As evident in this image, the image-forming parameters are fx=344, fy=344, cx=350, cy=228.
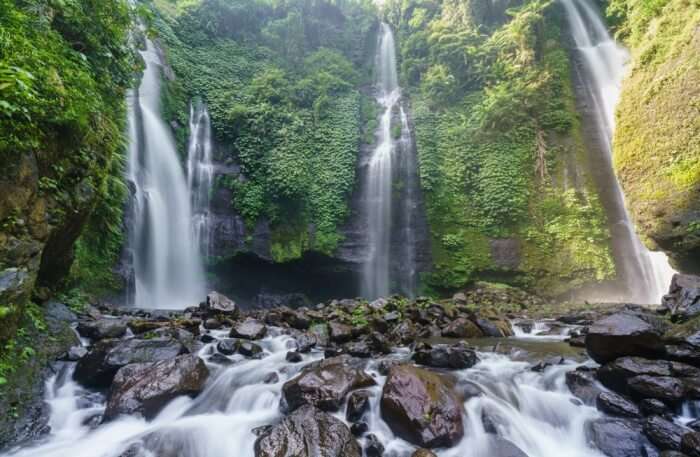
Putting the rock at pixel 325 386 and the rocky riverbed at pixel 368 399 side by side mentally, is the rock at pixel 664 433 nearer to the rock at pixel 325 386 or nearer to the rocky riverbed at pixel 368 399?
the rocky riverbed at pixel 368 399

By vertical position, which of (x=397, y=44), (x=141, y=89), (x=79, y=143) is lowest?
(x=79, y=143)

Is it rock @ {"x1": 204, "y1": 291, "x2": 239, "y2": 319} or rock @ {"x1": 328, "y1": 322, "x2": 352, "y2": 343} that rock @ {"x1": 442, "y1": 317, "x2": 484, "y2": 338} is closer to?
rock @ {"x1": 328, "y1": 322, "x2": 352, "y2": 343}

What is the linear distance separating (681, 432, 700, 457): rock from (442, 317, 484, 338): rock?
410 centimetres

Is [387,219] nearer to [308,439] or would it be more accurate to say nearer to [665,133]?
[665,133]

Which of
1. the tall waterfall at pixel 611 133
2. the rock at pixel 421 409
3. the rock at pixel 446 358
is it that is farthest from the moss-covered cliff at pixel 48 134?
the tall waterfall at pixel 611 133

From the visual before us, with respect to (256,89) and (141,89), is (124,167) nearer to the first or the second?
(141,89)

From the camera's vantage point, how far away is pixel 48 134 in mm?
3879

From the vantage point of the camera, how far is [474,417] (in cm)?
376

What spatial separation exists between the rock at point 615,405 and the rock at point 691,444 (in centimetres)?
62

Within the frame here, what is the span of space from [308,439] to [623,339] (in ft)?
13.0

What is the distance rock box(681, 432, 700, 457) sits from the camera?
9.16 ft

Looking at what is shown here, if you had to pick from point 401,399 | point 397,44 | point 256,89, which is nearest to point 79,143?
point 401,399

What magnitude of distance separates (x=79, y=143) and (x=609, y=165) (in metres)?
15.8

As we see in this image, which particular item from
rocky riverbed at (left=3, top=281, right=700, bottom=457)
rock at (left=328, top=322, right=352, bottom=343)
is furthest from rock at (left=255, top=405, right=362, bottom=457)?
rock at (left=328, top=322, right=352, bottom=343)
